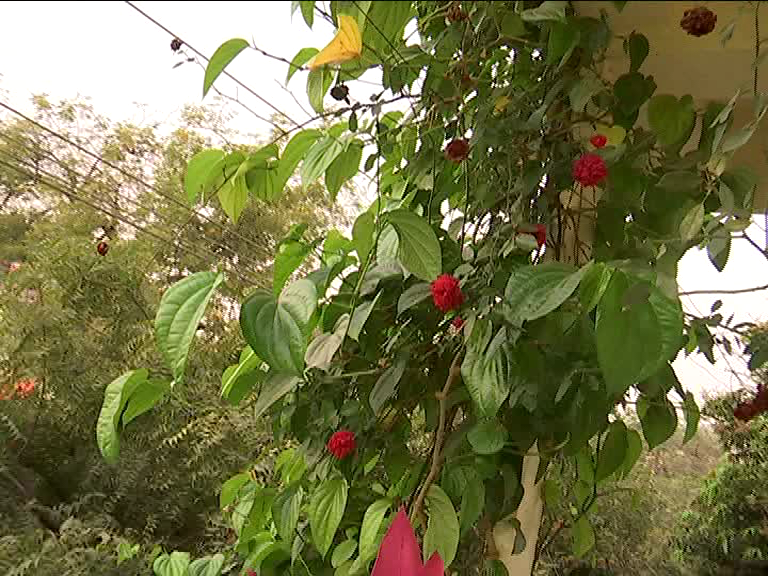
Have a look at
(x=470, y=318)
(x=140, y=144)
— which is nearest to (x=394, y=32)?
(x=470, y=318)

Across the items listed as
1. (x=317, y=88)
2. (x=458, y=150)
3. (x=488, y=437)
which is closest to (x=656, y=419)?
(x=488, y=437)

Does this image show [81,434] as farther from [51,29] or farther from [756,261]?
[756,261]

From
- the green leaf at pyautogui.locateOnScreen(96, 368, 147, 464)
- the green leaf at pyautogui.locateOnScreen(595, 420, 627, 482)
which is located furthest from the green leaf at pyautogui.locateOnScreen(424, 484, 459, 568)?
the green leaf at pyautogui.locateOnScreen(96, 368, 147, 464)

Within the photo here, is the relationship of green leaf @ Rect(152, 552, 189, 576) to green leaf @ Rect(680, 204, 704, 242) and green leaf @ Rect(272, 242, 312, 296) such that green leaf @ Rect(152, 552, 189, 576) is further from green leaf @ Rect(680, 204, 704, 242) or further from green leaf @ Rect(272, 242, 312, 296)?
green leaf @ Rect(680, 204, 704, 242)

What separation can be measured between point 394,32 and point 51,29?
361 millimetres

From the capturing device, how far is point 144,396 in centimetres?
64

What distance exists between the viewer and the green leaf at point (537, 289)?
19.2 inches

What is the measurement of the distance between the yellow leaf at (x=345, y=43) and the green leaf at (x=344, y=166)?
0.75 ft

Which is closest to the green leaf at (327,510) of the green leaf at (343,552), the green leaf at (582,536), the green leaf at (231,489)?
the green leaf at (343,552)

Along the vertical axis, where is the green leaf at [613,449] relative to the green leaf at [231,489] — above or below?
above

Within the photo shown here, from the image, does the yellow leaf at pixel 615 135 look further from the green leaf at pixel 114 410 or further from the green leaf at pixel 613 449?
the green leaf at pixel 114 410

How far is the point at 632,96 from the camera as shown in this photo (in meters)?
0.65

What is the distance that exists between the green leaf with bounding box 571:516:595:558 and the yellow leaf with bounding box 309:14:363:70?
47cm

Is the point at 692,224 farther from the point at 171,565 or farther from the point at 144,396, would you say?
the point at 171,565
